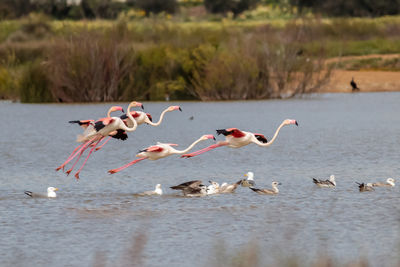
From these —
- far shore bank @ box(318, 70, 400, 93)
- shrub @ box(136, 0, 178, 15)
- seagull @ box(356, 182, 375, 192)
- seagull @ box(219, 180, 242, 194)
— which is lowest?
shrub @ box(136, 0, 178, 15)

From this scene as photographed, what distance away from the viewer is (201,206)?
13.6m

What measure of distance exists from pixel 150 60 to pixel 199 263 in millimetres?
30889

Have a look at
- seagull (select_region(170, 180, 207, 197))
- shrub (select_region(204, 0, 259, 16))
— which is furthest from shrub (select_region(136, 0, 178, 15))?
seagull (select_region(170, 180, 207, 197))

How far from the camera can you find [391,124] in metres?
28.6

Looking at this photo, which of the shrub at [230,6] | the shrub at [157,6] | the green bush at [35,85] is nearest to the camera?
the green bush at [35,85]

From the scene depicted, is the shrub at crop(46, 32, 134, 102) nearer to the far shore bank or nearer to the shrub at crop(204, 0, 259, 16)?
the far shore bank

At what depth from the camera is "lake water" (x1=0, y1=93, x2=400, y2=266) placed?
34.0 feet

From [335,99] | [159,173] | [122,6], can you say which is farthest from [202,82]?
[122,6]

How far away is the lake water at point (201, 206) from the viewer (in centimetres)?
1036

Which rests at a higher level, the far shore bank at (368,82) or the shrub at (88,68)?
the shrub at (88,68)

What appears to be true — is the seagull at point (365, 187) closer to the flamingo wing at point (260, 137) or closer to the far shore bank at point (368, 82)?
the flamingo wing at point (260, 137)

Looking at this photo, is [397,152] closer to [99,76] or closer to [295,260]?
[295,260]

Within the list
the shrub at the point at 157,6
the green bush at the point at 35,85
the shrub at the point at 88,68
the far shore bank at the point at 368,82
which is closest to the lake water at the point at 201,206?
the shrub at the point at 88,68

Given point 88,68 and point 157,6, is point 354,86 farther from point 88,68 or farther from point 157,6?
point 157,6
